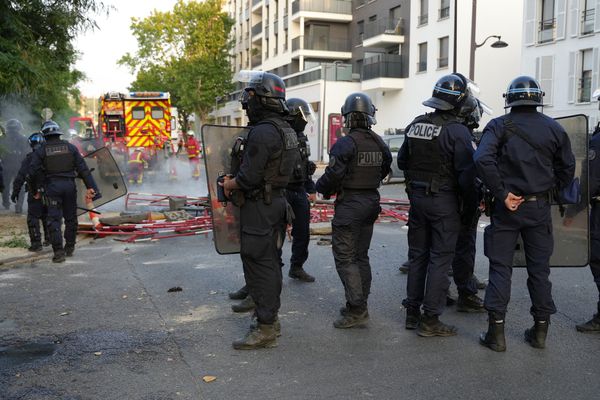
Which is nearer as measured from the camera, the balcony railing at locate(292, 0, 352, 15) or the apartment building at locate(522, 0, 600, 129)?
the apartment building at locate(522, 0, 600, 129)

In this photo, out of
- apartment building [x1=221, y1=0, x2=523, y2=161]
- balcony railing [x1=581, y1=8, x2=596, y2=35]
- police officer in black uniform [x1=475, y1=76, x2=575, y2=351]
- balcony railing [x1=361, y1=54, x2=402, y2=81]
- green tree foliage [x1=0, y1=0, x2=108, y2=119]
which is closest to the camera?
police officer in black uniform [x1=475, y1=76, x2=575, y2=351]

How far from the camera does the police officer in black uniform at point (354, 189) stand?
5.03m

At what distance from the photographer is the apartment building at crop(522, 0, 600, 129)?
78.8 ft

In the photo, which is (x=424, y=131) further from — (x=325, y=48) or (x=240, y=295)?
(x=325, y=48)

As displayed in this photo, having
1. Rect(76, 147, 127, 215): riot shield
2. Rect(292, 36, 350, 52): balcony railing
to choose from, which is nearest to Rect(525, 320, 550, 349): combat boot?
Rect(76, 147, 127, 215): riot shield

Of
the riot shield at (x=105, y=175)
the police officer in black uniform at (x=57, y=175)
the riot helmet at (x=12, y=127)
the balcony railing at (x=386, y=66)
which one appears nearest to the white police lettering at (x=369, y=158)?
the police officer in black uniform at (x=57, y=175)

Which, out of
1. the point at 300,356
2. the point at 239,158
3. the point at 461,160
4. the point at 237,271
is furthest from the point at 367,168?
the point at 237,271

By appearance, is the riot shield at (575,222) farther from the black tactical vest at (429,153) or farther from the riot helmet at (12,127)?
the riot helmet at (12,127)

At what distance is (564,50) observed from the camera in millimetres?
25125

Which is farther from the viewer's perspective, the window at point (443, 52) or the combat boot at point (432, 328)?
the window at point (443, 52)

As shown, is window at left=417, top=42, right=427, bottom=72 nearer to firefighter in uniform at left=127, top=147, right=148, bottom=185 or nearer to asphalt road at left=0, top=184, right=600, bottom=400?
firefighter in uniform at left=127, top=147, right=148, bottom=185

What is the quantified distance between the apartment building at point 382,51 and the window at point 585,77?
5029 mm

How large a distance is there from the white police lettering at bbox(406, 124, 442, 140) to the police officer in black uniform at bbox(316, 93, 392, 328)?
378 millimetres

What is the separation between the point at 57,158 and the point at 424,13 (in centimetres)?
2884
